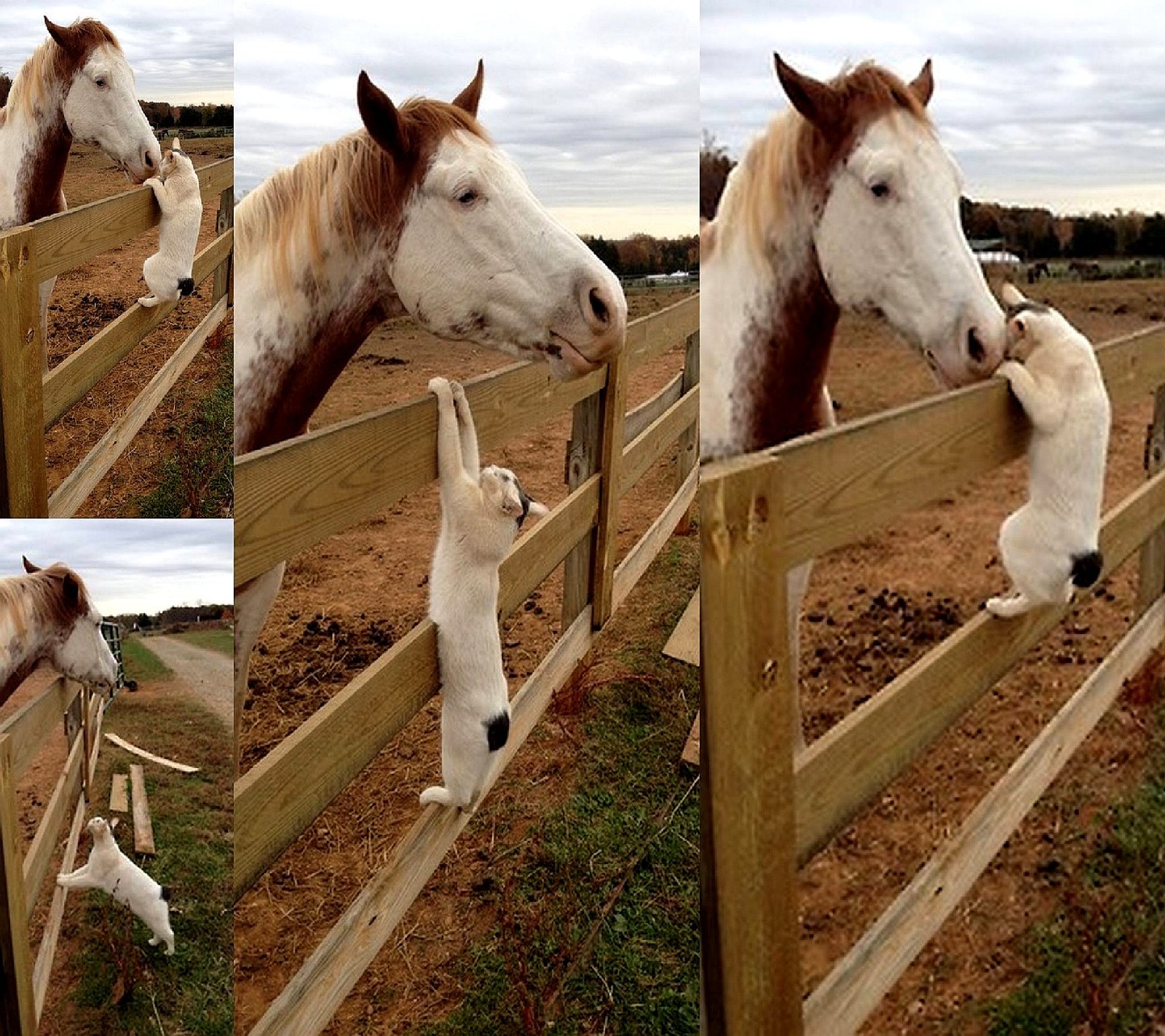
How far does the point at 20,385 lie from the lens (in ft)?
3.69

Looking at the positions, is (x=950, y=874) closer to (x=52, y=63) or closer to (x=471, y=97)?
(x=471, y=97)

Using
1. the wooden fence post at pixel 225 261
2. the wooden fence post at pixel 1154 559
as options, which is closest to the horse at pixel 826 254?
the wooden fence post at pixel 225 261

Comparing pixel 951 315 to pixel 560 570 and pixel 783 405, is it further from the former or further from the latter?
pixel 560 570

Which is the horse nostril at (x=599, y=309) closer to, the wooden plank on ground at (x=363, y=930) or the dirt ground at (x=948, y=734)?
the dirt ground at (x=948, y=734)

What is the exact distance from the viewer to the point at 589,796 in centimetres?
186

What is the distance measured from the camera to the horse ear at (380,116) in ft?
3.26

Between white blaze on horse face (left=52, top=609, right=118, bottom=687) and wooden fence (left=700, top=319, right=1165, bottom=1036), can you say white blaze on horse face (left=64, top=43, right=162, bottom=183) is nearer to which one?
white blaze on horse face (left=52, top=609, right=118, bottom=687)

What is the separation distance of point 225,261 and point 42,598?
0.38 m

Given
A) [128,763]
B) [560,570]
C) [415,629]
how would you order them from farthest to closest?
[560,570]
[415,629]
[128,763]

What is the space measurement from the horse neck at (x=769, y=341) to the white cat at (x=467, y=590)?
Result: 9.3 inches

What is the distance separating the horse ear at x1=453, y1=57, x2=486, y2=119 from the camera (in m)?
1.11

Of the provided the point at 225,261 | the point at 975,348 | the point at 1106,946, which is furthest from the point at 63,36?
the point at 1106,946

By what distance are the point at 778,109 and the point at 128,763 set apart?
0.91 m

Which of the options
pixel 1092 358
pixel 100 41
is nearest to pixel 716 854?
pixel 1092 358
